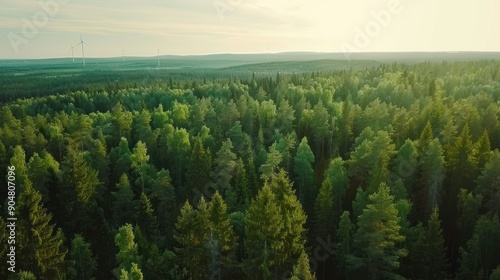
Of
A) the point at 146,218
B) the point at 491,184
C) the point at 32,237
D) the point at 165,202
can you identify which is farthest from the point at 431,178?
the point at 32,237

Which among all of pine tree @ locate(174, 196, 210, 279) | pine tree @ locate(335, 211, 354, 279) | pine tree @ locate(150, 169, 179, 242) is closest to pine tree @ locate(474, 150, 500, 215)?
pine tree @ locate(335, 211, 354, 279)

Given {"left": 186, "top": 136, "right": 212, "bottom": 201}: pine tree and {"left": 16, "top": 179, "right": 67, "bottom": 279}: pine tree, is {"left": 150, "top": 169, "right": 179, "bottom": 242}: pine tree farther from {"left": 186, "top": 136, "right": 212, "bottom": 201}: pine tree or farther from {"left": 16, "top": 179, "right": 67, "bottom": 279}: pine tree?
{"left": 16, "top": 179, "right": 67, "bottom": 279}: pine tree

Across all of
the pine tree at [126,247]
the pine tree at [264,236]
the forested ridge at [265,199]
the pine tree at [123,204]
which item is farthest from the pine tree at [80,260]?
the pine tree at [264,236]

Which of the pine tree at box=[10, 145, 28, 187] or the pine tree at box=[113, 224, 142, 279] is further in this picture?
the pine tree at box=[10, 145, 28, 187]

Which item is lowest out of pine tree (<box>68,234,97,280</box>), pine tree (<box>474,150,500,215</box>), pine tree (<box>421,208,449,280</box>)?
pine tree (<box>68,234,97,280</box>)

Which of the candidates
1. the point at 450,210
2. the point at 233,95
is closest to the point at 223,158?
the point at 450,210

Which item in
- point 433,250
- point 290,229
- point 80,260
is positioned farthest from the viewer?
point 80,260

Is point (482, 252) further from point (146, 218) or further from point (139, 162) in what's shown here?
point (139, 162)

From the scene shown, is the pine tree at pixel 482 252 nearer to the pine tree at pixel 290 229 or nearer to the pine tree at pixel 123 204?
the pine tree at pixel 290 229
